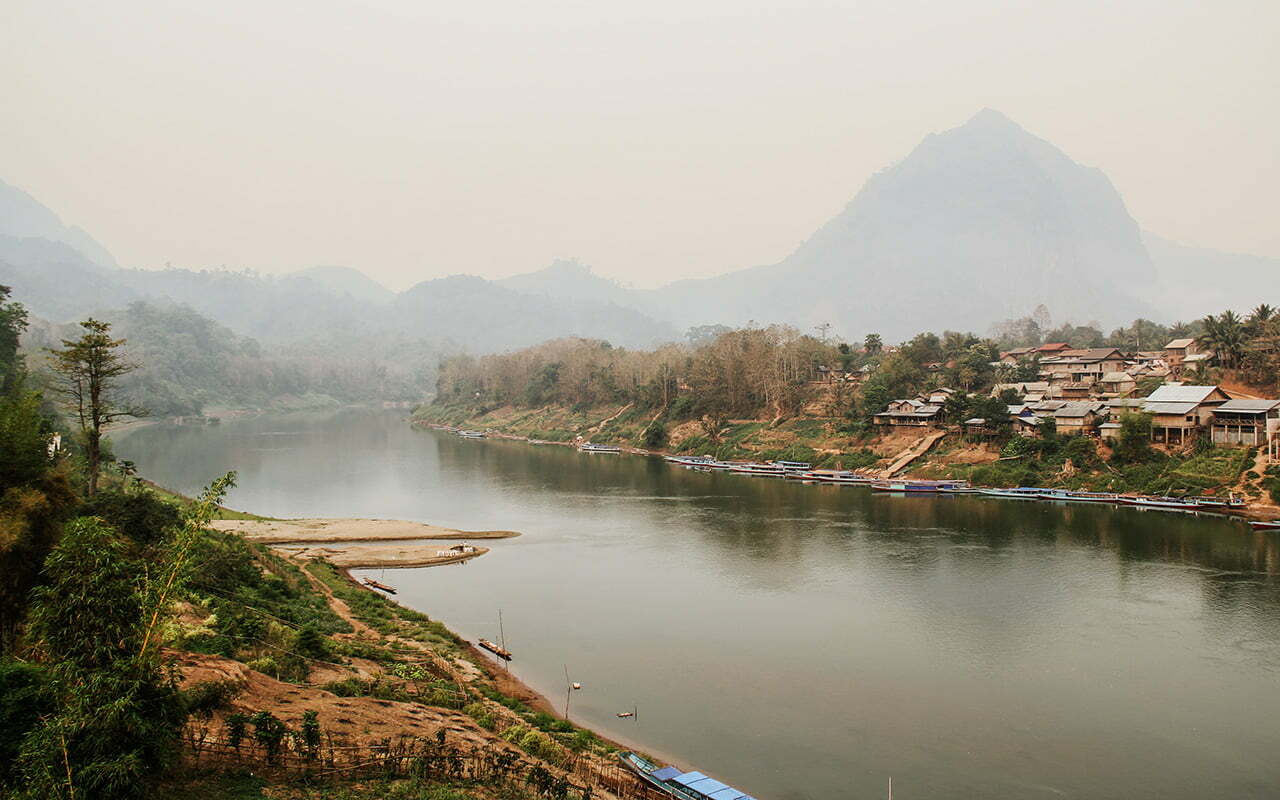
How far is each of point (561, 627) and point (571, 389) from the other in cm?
5956

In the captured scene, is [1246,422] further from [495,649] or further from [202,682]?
[202,682]

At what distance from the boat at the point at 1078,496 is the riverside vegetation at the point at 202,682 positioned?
30.4 meters

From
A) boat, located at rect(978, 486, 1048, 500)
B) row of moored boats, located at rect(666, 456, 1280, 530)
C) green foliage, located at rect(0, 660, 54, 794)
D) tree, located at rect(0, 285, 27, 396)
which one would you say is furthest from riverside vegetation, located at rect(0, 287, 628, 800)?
boat, located at rect(978, 486, 1048, 500)

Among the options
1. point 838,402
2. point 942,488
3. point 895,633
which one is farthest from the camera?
point 838,402

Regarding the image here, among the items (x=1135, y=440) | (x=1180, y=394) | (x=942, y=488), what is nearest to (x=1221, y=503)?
(x=1135, y=440)

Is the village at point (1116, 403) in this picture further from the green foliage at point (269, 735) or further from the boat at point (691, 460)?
the green foliage at point (269, 735)

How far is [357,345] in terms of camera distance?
18575cm

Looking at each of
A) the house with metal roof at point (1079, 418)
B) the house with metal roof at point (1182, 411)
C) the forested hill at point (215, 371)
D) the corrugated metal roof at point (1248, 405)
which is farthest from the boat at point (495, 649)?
the forested hill at point (215, 371)

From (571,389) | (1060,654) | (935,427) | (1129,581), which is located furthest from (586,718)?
(571,389)

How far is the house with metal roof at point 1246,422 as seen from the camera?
34.1 m

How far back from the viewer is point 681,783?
12375 mm

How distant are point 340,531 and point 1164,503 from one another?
35.8m

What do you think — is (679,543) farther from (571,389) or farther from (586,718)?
(571,389)

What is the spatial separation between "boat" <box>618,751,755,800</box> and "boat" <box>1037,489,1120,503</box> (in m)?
30.4
